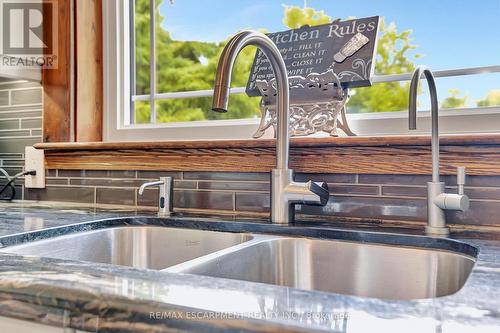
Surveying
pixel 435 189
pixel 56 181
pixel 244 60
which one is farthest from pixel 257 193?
pixel 56 181

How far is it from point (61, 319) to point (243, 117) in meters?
1.04

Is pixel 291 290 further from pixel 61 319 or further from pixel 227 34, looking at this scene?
pixel 227 34

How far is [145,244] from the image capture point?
3.58 feet

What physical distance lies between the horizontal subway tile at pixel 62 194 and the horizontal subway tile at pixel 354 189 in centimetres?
83

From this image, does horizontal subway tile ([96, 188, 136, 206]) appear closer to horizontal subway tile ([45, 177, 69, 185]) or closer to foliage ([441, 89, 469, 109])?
horizontal subway tile ([45, 177, 69, 185])

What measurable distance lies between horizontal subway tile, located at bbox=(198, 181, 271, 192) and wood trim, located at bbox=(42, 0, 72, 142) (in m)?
0.58

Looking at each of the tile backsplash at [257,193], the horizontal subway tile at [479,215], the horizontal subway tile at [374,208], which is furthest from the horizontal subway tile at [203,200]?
the horizontal subway tile at [479,215]

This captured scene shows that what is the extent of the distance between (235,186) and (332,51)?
0.47m

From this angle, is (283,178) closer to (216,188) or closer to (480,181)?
(216,188)

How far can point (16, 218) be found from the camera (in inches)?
41.9

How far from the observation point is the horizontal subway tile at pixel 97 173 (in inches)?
54.0

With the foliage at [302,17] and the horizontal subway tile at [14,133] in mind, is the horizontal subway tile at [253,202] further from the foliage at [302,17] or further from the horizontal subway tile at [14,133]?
the horizontal subway tile at [14,133]

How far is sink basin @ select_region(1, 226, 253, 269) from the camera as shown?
0.99m

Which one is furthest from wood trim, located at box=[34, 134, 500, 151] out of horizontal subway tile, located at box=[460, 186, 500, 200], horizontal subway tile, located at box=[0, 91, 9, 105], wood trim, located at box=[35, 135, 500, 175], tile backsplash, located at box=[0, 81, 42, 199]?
horizontal subway tile, located at box=[0, 91, 9, 105]
